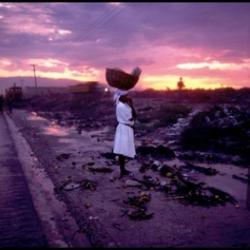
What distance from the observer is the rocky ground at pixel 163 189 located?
546cm

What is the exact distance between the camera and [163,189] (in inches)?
301

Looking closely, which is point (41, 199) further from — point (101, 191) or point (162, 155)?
point (162, 155)

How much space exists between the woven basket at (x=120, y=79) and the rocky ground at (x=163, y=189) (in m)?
2.02

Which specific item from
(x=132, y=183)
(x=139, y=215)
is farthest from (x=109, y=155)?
(x=139, y=215)

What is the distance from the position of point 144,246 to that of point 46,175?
473 cm

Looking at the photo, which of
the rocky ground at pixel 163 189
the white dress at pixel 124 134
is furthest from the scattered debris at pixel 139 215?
the white dress at pixel 124 134

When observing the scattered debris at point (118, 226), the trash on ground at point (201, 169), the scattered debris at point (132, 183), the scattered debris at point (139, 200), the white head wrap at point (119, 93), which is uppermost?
the white head wrap at point (119, 93)

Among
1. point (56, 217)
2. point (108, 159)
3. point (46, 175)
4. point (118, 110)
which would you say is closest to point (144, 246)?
point (56, 217)

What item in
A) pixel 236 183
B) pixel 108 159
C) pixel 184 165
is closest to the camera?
pixel 236 183

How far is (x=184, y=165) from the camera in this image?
10156mm

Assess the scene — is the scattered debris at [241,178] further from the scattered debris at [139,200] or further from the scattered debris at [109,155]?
the scattered debris at [109,155]

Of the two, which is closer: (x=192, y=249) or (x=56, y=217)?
(x=192, y=249)

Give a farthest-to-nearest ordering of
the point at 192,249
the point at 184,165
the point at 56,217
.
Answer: the point at 184,165
the point at 56,217
the point at 192,249

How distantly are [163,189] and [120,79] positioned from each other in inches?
99.0
